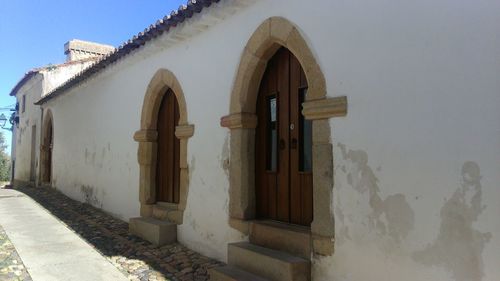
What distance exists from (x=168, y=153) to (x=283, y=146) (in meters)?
2.86

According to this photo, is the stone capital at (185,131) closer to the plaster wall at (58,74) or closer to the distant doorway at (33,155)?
the plaster wall at (58,74)

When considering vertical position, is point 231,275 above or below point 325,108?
below

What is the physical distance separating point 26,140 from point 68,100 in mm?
6910

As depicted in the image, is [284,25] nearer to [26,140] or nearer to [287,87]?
[287,87]

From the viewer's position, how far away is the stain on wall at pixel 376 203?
9.89 ft

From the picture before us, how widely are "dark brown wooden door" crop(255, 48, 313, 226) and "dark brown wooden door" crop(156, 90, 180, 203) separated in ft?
7.13

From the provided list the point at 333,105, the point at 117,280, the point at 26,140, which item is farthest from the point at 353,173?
the point at 26,140

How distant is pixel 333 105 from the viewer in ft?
11.7

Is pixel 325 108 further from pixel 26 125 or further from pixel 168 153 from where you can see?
pixel 26 125

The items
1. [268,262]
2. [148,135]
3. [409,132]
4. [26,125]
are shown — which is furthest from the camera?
[26,125]

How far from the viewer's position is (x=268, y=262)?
3850 millimetres

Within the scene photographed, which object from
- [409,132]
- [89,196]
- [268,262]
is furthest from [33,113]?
[409,132]

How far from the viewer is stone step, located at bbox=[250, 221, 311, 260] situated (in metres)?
3.82

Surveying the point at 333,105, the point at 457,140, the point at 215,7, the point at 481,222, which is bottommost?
the point at 481,222
